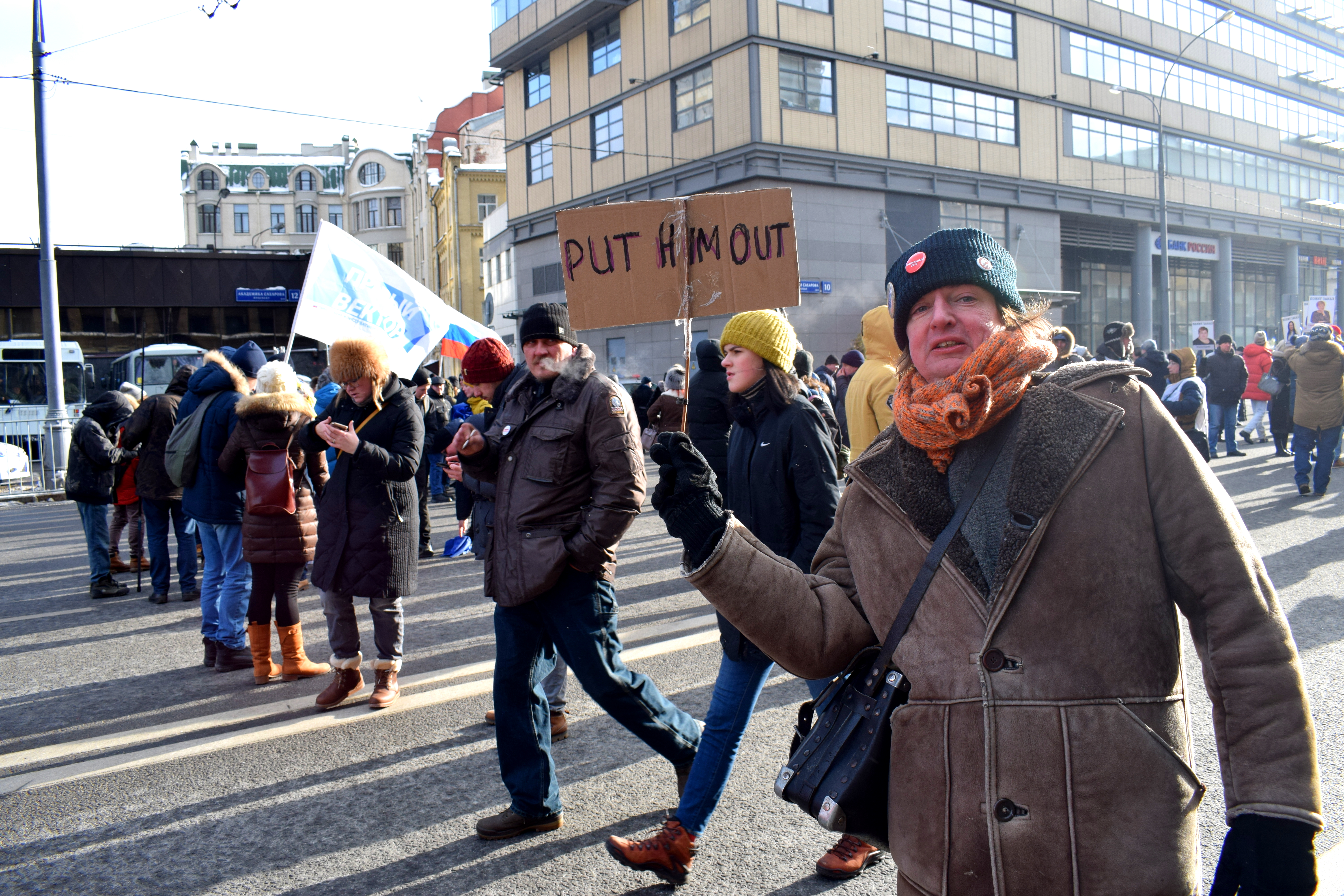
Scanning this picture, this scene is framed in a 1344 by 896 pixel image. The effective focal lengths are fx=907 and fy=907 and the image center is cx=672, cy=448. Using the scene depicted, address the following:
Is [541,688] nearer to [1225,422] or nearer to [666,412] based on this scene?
[666,412]

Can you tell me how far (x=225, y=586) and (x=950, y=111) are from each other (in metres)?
26.6

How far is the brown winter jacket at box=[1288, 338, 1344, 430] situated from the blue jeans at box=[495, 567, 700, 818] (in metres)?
10.1

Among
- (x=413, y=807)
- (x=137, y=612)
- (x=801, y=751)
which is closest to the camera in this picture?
(x=801, y=751)

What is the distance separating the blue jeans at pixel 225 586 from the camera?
562cm

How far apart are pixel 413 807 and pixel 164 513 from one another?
4.99m

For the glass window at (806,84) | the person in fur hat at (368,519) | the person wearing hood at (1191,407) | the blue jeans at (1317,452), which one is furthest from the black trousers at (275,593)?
the glass window at (806,84)

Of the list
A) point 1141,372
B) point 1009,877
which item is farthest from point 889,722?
point 1141,372

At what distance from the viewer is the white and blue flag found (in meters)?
6.52

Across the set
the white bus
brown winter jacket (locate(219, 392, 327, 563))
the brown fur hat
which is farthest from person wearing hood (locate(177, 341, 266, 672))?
the white bus

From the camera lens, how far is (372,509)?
187 inches

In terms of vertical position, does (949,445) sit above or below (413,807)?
above

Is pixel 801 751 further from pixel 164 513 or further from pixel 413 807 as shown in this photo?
pixel 164 513

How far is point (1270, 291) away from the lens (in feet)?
140

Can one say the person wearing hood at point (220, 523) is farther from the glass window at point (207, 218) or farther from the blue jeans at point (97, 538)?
the glass window at point (207, 218)
